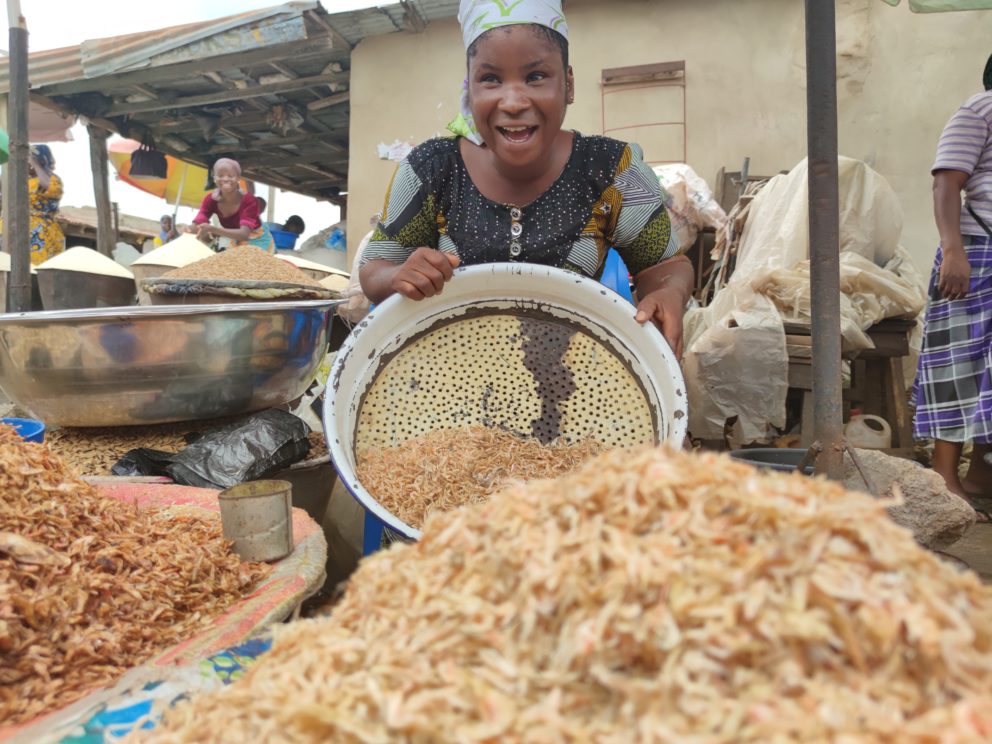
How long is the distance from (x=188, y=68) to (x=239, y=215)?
2180 mm

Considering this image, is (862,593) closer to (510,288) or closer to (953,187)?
(510,288)

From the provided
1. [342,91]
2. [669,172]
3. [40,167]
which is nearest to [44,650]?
[669,172]

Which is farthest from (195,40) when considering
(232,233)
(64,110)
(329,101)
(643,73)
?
(643,73)

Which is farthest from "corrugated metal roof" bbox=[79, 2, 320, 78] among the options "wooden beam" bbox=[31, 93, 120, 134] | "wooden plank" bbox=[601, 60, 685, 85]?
"wooden plank" bbox=[601, 60, 685, 85]

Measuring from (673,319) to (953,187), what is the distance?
193 cm

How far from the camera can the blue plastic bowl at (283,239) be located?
1020 centimetres

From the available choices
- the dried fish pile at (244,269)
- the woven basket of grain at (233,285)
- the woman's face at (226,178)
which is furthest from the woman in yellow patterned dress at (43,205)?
the woven basket of grain at (233,285)

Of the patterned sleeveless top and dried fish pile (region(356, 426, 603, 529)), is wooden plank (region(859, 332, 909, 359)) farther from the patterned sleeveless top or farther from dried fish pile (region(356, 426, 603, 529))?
dried fish pile (region(356, 426, 603, 529))

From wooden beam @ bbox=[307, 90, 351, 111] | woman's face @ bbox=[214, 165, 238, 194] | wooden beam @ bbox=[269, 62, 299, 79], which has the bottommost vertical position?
woman's face @ bbox=[214, 165, 238, 194]

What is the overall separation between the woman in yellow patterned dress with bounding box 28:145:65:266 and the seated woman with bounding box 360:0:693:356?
7141mm

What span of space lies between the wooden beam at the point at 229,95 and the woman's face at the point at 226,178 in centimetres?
187

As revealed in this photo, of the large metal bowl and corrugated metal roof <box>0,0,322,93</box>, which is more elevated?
corrugated metal roof <box>0,0,322,93</box>

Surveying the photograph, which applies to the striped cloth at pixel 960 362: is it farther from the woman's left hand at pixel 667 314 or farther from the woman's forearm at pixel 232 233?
the woman's forearm at pixel 232 233

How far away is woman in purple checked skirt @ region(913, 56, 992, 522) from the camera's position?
111 inches
